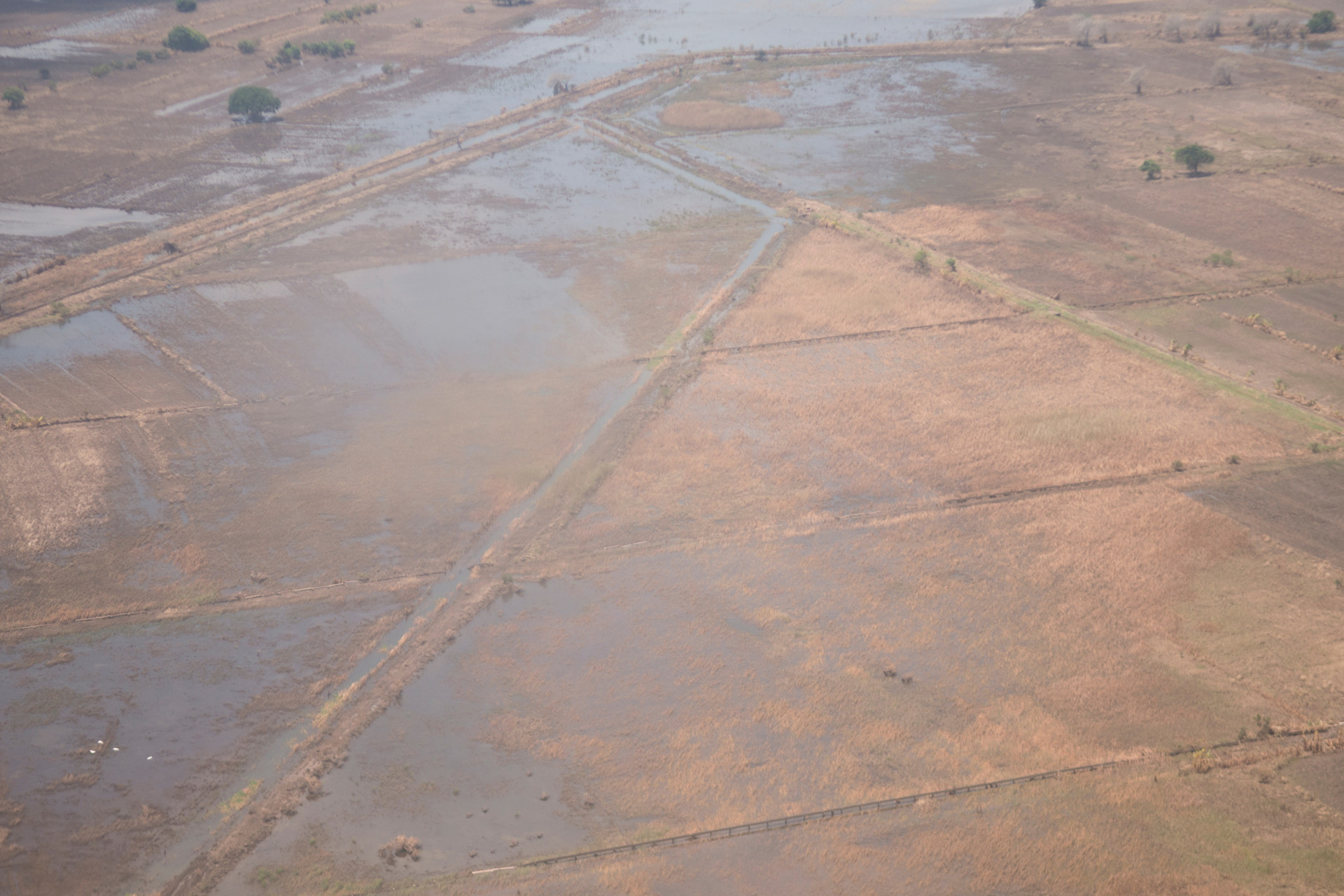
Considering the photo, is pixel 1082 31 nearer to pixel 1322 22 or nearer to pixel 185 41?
pixel 1322 22

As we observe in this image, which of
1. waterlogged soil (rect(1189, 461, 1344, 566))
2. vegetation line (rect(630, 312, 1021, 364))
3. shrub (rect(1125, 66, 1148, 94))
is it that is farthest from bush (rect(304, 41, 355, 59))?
waterlogged soil (rect(1189, 461, 1344, 566))

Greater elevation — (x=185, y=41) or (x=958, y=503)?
(x=185, y=41)

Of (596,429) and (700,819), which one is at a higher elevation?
(596,429)

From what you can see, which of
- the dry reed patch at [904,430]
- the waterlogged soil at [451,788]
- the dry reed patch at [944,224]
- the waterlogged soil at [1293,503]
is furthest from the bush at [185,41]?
the waterlogged soil at [1293,503]

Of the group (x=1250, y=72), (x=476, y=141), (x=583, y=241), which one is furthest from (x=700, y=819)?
(x=1250, y=72)

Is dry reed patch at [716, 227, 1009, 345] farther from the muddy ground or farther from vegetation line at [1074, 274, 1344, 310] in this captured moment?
vegetation line at [1074, 274, 1344, 310]

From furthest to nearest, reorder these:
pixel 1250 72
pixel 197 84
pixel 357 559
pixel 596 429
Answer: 1. pixel 197 84
2. pixel 1250 72
3. pixel 596 429
4. pixel 357 559

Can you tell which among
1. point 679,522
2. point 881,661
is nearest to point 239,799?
point 679,522

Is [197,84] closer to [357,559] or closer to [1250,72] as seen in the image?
[357,559]
